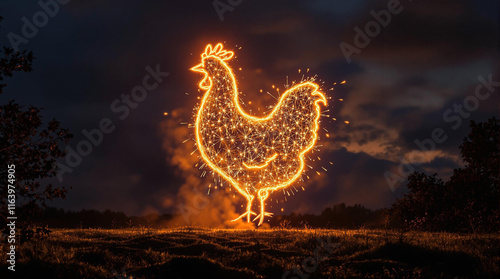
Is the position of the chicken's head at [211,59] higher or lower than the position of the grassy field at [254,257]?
higher

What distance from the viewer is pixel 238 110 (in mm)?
15094

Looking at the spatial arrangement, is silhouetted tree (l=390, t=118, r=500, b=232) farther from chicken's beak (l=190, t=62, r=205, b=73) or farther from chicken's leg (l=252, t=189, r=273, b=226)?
chicken's beak (l=190, t=62, r=205, b=73)

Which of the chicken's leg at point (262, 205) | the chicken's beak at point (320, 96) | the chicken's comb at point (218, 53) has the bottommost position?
the chicken's leg at point (262, 205)

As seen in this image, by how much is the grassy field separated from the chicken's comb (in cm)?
600

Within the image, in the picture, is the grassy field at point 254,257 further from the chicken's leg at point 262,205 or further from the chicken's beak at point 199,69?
the chicken's beak at point 199,69

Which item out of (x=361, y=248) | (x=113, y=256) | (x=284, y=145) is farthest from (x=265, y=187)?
(x=113, y=256)

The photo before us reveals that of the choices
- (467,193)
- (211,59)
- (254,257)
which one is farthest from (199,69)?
(467,193)

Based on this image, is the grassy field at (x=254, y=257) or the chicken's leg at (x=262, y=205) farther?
the chicken's leg at (x=262, y=205)

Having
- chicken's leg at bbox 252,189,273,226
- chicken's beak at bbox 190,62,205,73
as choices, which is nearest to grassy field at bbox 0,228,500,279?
chicken's leg at bbox 252,189,273,226

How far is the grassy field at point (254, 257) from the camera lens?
26.7ft

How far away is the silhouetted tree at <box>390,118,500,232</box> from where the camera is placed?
1623cm

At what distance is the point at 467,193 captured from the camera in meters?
16.9

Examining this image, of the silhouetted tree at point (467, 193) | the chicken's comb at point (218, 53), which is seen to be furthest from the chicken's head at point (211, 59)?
the silhouetted tree at point (467, 193)

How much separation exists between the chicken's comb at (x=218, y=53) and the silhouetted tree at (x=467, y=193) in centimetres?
871
